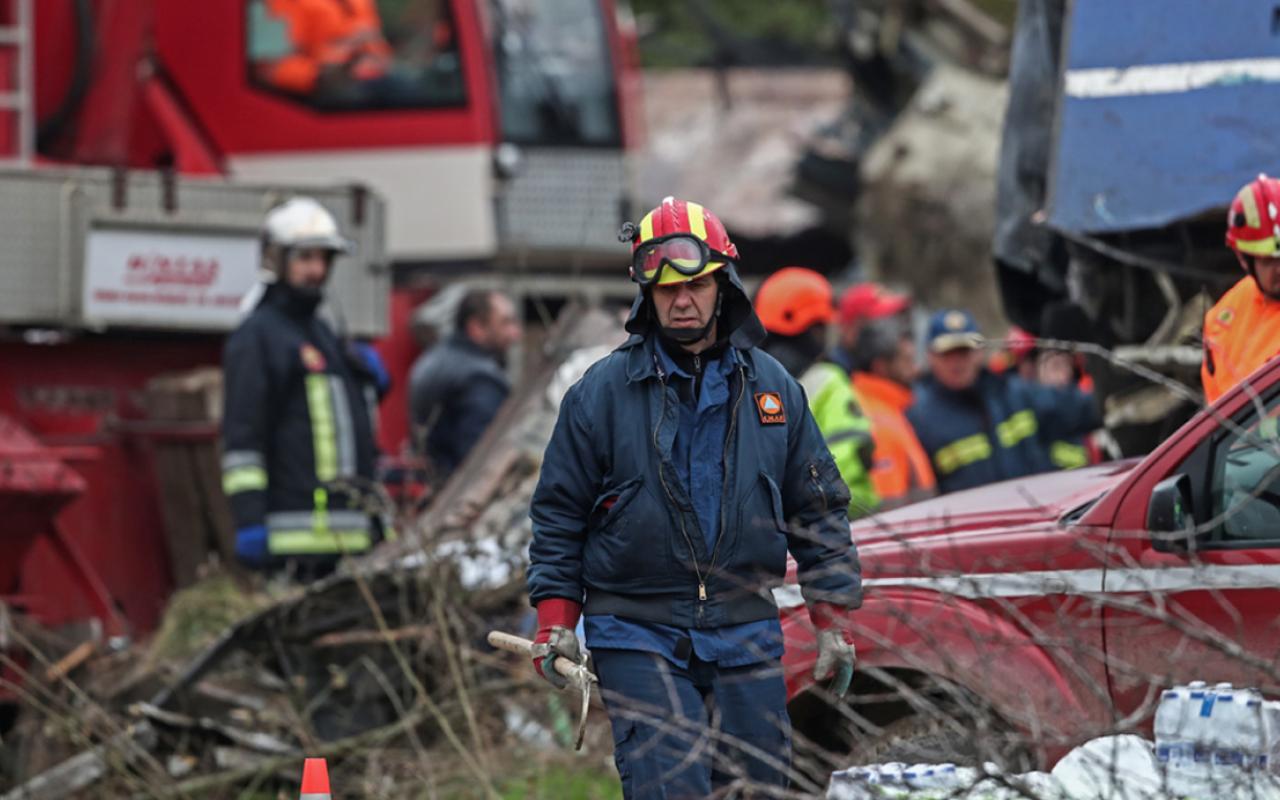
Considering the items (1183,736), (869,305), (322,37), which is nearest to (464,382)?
(869,305)

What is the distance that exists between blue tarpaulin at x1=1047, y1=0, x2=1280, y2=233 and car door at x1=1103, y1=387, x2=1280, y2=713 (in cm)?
238

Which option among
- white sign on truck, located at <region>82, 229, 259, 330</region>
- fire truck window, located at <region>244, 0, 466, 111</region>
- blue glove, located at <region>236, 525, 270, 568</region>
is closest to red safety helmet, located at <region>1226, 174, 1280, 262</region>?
blue glove, located at <region>236, 525, 270, 568</region>

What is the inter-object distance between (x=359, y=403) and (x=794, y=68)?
1748 centimetres

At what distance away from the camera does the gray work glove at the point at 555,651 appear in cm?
534

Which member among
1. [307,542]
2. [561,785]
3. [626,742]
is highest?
[626,742]

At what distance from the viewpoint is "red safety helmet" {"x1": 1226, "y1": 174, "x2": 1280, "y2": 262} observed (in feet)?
21.2

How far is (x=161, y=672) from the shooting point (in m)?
8.38

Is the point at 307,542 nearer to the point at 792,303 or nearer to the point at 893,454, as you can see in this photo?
the point at 792,303

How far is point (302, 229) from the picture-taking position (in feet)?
29.6

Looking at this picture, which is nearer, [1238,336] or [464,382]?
[1238,336]

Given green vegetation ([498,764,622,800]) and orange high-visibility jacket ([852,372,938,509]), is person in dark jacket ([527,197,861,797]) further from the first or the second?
orange high-visibility jacket ([852,372,938,509])

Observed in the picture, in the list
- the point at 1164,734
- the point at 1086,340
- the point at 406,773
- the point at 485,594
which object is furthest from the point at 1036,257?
the point at 1164,734

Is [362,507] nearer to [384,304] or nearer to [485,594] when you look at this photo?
[485,594]

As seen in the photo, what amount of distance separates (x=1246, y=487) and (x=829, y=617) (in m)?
0.98
